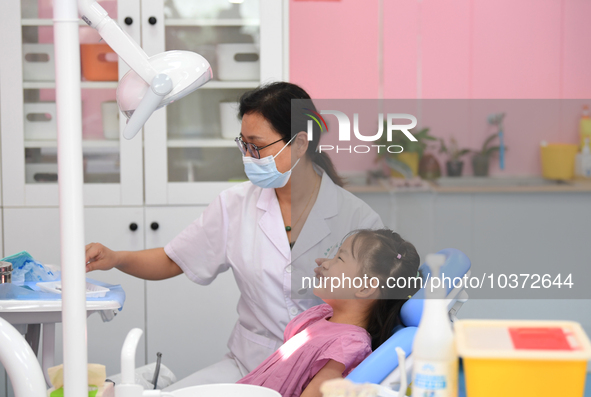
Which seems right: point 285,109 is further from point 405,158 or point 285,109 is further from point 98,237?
point 98,237

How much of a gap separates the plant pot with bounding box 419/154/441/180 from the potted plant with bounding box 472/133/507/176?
113 millimetres

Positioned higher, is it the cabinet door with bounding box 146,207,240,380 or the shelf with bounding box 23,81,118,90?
the shelf with bounding box 23,81,118,90

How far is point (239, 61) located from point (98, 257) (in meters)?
1.28

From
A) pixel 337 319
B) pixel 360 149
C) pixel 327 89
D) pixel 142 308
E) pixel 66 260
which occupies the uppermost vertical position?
pixel 327 89

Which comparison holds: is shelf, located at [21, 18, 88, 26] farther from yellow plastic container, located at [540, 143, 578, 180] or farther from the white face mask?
yellow plastic container, located at [540, 143, 578, 180]

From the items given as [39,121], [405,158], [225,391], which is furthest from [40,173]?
[225,391]

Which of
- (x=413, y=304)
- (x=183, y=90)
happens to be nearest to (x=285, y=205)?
(x=413, y=304)

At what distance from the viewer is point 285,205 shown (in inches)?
66.0

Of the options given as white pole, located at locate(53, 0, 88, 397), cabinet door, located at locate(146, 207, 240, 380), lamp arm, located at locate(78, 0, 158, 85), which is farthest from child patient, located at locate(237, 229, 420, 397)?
cabinet door, located at locate(146, 207, 240, 380)

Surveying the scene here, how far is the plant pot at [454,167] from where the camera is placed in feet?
5.26

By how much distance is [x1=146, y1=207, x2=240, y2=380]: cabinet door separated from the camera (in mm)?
2441

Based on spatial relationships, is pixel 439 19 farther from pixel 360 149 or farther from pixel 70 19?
pixel 70 19

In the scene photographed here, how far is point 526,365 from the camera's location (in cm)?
62

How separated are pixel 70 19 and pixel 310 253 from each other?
3.21 feet
